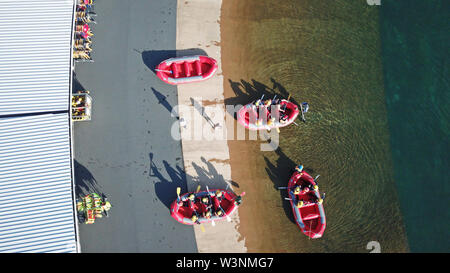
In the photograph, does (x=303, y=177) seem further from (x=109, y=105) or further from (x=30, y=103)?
(x=30, y=103)

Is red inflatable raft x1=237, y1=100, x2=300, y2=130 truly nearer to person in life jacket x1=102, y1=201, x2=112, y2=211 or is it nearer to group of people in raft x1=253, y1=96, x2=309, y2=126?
group of people in raft x1=253, y1=96, x2=309, y2=126

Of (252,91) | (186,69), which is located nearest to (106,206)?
(186,69)

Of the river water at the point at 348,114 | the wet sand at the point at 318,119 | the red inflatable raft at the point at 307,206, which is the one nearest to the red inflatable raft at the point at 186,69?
the wet sand at the point at 318,119

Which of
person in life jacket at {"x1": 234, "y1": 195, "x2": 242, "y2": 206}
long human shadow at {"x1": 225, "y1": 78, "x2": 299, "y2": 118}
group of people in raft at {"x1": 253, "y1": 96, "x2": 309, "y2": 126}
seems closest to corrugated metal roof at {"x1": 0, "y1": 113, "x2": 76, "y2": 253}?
person in life jacket at {"x1": 234, "y1": 195, "x2": 242, "y2": 206}

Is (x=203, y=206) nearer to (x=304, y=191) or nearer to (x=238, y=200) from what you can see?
(x=238, y=200)

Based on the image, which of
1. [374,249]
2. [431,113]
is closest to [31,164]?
[374,249]

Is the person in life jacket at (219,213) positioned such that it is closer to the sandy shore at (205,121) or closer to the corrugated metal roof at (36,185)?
the sandy shore at (205,121)
